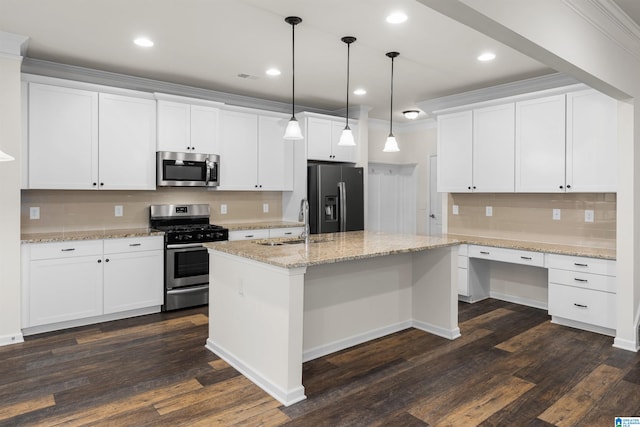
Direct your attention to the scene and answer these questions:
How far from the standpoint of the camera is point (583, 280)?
3.89 meters

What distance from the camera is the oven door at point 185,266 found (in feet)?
14.7

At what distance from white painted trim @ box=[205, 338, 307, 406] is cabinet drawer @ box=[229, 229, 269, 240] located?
178 cm

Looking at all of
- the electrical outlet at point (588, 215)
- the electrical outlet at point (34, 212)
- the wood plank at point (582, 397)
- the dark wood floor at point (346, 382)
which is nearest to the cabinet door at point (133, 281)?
the dark wood floor at point (346, 382)

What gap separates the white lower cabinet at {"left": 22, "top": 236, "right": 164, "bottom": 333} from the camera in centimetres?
374

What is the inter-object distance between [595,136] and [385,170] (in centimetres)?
357

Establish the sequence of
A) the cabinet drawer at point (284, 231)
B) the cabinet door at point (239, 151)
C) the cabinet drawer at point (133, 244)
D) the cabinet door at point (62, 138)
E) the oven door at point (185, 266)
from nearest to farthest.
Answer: the cabinet door at point (62, 138)
the cabinet drawer at point (133, 244)
the oven door at point (185, 266)
the cabinet door at point (239, 151)
the cabinet drawer at point (284, 231)

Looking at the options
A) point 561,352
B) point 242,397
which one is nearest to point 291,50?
point 242,397

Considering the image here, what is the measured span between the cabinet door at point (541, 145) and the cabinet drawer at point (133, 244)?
3.94 m

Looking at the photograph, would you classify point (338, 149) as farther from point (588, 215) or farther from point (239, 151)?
point (588, 215)

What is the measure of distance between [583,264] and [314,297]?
2.56m

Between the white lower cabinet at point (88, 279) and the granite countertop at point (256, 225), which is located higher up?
the granite countertop at point (256, 225)

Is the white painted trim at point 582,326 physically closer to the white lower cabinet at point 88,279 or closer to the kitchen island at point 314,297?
the kitchen island at point 314,297

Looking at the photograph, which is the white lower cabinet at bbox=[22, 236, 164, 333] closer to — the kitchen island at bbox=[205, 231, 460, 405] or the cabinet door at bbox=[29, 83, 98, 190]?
the cabinet door at bbox=[29, 83, 98, 190]

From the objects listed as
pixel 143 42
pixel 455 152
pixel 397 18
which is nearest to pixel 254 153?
pixel 143 42
